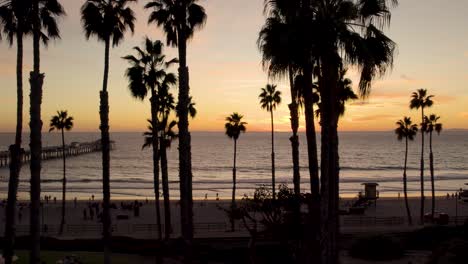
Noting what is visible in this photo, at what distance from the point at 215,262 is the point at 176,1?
13.8 m

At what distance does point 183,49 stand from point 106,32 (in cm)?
393

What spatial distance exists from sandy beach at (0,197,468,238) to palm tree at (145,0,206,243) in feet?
22.4

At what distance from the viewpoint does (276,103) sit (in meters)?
43.1

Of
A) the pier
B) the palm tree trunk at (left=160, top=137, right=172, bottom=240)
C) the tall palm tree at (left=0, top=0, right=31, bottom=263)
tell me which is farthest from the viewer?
the pier

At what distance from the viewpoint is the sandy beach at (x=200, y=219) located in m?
35.3

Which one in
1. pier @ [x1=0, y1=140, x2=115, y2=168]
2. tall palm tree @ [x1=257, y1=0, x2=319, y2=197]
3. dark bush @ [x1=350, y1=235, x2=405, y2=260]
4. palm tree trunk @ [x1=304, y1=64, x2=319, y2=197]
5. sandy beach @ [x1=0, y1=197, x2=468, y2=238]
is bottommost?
sandy beach @ [x1=0, y1=197, x2=468, y2=238]

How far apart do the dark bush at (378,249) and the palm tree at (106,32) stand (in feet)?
45.0

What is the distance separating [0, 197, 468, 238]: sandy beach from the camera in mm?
35344

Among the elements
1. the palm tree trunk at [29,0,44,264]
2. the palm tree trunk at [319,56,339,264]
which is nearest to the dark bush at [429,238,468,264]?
the palm tree trunk at [319,56,339,264]

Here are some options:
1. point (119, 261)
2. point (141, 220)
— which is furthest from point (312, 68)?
point (141, 220)

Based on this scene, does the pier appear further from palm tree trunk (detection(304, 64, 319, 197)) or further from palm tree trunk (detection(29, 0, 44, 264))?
palm tree trunk (detection(304, 64, 319, 197))

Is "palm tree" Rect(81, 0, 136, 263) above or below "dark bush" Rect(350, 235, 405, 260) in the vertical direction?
above

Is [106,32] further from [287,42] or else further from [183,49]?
[287,42]

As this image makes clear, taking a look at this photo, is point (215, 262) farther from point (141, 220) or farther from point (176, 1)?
point (141, 220)
